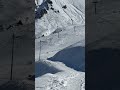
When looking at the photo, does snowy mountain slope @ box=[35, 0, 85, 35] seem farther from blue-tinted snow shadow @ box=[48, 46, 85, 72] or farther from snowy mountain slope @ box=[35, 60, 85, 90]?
snowy mountain slope @ box=[35, 60, 85, 90]

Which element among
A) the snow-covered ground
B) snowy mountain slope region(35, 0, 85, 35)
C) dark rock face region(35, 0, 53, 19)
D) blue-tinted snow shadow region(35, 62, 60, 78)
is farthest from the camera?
dark rock face region(35, 0, 53, 19)

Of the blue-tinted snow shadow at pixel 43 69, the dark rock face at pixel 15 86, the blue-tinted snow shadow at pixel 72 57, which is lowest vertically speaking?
the blue-tinted snow shadow at pixel 43 69

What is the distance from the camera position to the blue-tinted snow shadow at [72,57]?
33.7 metres

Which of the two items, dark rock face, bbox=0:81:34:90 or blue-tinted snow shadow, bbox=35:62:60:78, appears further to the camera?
blue-tinted snow shadow, bbox=35:62:60:78

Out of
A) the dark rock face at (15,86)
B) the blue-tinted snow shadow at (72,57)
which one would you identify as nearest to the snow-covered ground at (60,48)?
the blue-tinted snow shadow at (72,57)

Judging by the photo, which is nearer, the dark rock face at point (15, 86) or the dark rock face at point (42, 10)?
the dark rock face at point (15, 86)

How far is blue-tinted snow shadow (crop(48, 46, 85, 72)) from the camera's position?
1326 inches

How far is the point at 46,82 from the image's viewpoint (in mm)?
22141

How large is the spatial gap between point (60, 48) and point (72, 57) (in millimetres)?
4608

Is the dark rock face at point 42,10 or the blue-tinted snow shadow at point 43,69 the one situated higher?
the dark rock face at point 42,10

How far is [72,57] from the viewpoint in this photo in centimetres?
3622

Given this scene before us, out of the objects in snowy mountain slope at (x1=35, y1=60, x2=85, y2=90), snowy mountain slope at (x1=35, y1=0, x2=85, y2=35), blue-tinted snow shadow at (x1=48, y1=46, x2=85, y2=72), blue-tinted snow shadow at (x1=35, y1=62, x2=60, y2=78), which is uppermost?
snowy mountain slope at (x1=35, y1=0, x2=85, y2=35)

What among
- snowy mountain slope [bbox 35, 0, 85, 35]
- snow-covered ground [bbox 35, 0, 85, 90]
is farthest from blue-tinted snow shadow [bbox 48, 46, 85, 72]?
snowy mountain slope [bbox 35, 0, 85, 35]

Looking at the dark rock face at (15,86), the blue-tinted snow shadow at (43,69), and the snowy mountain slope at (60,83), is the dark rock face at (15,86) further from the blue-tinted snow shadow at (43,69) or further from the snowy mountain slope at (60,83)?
the blue-tinted snow shadow at (43,69)
